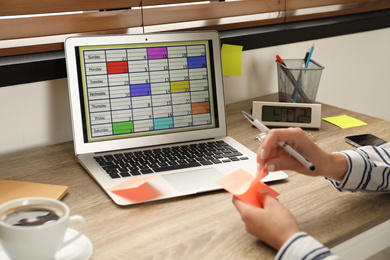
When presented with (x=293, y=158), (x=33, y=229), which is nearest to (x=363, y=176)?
(x=293, y=158)

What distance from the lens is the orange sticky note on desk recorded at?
2.47ft

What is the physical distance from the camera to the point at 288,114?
1.21 meters

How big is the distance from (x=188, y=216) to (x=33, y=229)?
27 cm

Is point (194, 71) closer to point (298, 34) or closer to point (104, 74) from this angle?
point (104, 74)

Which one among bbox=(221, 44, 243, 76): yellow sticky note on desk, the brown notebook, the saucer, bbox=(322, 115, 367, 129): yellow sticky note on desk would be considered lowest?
the saucer

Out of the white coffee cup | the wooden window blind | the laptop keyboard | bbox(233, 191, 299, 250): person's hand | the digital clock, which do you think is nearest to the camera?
the white coffee cup

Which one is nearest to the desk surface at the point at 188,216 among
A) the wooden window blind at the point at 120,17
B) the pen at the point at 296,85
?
the wooden window blind at the point at 120,17

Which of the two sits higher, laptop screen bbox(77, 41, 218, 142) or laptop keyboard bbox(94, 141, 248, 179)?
laptop screen bbox(77, 41, 218, 142)

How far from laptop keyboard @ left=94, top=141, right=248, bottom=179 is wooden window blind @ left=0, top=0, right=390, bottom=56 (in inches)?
12.6

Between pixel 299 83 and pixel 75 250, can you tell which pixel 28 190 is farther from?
pixel 299 83

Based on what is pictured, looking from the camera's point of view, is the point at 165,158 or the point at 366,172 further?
the point at 165,158

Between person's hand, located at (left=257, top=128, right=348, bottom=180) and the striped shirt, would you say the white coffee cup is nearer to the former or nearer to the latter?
person's hand, located at (left=257, top=128, right=348, bottom=180)

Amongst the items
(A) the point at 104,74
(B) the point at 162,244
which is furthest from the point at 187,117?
(B) the point at 162,244

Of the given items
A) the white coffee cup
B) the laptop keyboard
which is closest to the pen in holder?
the laptop keyboard
